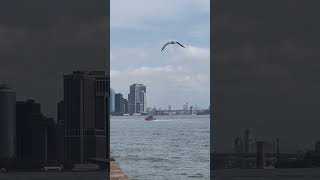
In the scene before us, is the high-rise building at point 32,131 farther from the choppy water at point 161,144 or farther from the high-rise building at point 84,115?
the choppy water at point 161,144

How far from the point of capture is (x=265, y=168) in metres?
8.55

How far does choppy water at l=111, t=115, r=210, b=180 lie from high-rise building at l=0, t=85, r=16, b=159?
7.46 m

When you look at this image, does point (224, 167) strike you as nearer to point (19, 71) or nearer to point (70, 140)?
point (70, 140)

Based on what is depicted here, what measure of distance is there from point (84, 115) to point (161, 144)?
28.7 metres

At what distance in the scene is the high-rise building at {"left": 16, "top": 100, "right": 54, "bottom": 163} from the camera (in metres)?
7.96

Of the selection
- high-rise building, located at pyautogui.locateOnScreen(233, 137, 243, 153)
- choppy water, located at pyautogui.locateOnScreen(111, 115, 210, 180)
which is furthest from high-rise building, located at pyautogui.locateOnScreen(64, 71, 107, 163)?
choppy water, located at pyautogui.locateOnScreen(111, 115, 210, 180)

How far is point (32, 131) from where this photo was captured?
806 centimetres

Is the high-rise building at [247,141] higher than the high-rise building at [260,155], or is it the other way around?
the high-rise building at [247,141]

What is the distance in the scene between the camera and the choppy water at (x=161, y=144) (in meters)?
22.1

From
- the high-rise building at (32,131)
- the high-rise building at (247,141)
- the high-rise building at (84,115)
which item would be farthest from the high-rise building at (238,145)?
the high-rise building at (32,131)

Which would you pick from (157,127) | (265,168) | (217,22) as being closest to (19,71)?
(217,22)

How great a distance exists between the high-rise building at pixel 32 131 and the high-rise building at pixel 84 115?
0.27m

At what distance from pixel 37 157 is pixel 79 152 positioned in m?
0.54

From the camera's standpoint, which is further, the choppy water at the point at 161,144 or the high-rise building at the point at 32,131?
the choppy water at the point at 161,144
